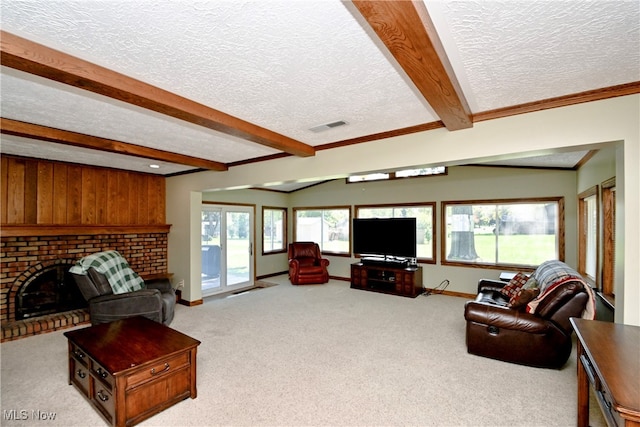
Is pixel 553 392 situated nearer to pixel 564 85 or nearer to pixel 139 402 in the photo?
pixel 564 85

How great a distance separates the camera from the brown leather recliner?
9.12 ft

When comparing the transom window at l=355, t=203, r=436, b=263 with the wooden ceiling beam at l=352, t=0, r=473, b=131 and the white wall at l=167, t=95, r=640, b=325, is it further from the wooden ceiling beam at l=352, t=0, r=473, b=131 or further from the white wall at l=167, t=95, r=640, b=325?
the wooden ceiling beam at l=352, t=0, r=473, b=131

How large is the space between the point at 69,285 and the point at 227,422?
3913 millimetres

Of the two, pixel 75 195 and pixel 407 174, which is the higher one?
pixel 407 174

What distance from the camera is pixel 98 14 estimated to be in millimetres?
1291

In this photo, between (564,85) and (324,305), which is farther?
(324,305)

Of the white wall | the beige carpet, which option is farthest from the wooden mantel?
the white wall

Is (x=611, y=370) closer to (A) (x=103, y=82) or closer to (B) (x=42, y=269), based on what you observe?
(A) (x=103, y=82)

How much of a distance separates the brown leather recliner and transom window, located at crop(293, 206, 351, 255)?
4298mm

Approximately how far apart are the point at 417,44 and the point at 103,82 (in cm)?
177

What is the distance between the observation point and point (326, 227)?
773 centimetres

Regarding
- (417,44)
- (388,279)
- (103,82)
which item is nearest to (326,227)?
(388,279)

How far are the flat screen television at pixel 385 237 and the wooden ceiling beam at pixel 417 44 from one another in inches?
163

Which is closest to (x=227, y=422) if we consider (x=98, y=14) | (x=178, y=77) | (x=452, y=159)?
(x=178, y=77)
